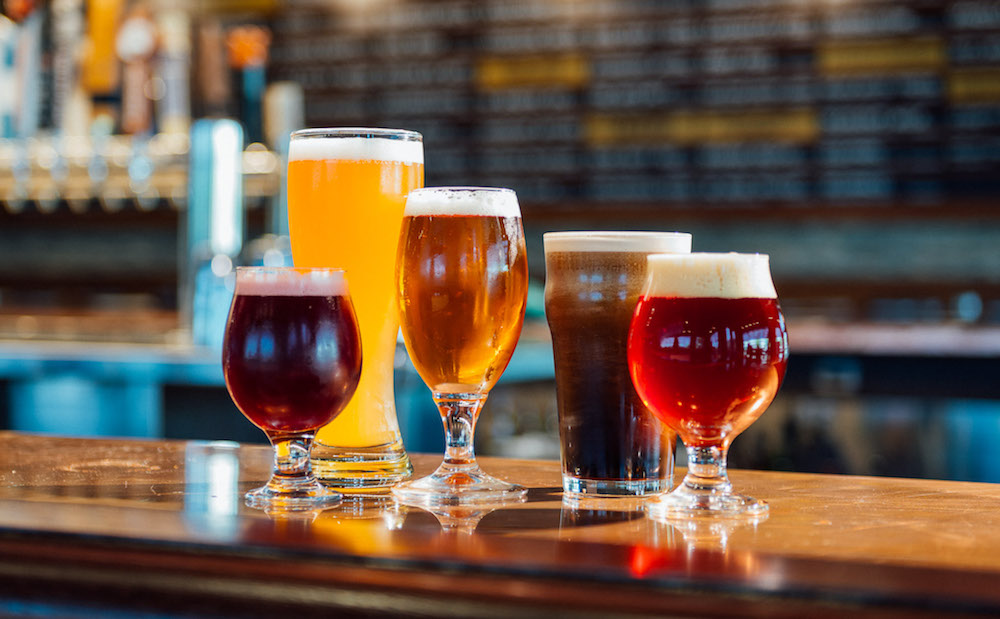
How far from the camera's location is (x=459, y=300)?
0.81 meters

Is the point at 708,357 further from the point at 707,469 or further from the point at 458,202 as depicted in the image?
the point at 458,202

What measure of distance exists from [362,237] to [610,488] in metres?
0.28

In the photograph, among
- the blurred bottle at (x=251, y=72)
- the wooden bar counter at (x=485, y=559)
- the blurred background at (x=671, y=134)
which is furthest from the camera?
the blurred bottle at (x=251, y=72)

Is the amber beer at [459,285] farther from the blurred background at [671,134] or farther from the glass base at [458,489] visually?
the blurred background at [671,134]

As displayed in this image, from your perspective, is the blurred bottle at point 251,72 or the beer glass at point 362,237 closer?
the beer glass at point 362,237

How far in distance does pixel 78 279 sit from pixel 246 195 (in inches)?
63.5

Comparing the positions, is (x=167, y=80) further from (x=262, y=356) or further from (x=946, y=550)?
(x=946, y=550)

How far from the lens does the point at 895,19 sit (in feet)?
15.5

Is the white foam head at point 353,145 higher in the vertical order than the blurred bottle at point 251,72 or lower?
lower

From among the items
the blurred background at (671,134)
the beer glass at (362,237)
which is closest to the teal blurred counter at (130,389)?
the blurred background at (671,134)

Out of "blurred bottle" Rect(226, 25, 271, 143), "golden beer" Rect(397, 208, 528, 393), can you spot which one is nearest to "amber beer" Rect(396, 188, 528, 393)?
"golden beer" Rect(397, 208, 528, 393)

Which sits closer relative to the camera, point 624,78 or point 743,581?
point 743,581

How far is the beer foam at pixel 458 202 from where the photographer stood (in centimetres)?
82

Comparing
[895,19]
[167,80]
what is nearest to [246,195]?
[167,80]
